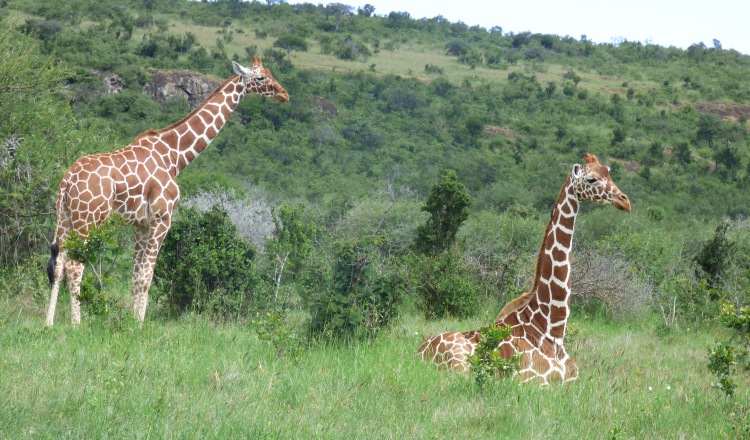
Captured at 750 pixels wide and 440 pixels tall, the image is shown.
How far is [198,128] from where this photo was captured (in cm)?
941

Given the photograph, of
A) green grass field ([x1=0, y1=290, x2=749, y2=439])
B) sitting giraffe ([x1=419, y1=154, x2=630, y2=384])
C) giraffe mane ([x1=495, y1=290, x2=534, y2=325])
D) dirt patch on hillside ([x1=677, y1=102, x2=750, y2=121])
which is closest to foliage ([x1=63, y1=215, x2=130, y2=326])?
green grass field ([x1=0, y1=290, x2=749, y2=439])

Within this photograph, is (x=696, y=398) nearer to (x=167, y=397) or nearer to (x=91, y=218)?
(x=167, y=397)

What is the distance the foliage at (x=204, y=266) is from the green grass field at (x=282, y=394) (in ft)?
4.70

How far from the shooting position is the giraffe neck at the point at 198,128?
9.18 meters

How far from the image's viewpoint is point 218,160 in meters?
40.6

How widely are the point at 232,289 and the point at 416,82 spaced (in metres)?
56.7

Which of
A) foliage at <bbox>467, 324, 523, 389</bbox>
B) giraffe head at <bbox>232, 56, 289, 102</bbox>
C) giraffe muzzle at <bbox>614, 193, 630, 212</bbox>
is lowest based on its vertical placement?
foliage at <bbox>467, 324, 523, 389</bbox>

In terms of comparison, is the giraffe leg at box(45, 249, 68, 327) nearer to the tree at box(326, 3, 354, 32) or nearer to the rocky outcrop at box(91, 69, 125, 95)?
the rocky outcrop at box(91, 69, 125, 95)

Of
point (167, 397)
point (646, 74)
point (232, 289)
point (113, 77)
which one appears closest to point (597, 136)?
point (646, 74)

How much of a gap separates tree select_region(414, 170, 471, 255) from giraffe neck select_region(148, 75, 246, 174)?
510 centimetres

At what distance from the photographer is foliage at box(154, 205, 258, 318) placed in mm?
9758

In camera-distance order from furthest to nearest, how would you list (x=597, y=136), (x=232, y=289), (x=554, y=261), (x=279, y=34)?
1. (x=279, y=34)
2. (x=597, y=136)
3. (x=232, y=289)
4. (x=554, y=261)

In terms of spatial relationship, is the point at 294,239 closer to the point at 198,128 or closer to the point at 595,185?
the point at 198,128

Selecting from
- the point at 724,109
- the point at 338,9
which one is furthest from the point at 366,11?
the point at 724,109
